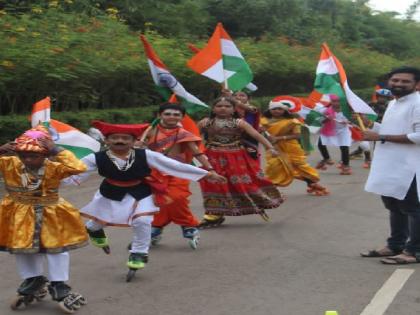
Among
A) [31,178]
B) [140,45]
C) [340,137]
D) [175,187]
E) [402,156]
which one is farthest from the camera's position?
[140,45]

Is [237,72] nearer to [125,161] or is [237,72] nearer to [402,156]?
[402,156]

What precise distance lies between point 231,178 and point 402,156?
2.32 metres

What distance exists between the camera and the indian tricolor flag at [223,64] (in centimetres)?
884

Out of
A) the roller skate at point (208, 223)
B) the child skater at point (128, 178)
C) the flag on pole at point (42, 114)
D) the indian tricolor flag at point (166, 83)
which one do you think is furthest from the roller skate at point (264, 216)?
the flag on pole at point (42, 114)

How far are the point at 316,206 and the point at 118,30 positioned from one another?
29.4ft

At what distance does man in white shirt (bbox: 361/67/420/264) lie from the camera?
6094 mm

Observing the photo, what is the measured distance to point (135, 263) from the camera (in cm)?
575

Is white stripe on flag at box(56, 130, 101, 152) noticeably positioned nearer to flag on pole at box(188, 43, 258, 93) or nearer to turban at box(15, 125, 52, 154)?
turban at box(15, 125, 52, 154)

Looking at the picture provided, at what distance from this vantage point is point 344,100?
712 cm

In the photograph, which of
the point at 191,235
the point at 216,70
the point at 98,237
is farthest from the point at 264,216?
the point at 98,237

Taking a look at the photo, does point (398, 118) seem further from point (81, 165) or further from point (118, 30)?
point (118, 30)

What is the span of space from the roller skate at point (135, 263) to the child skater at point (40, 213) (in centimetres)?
79

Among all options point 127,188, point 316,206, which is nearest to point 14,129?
point 316,206

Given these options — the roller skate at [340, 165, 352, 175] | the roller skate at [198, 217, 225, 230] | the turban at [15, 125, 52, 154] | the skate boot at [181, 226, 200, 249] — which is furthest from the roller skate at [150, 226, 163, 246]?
the roller skate at [340, 165, 352, 175]
